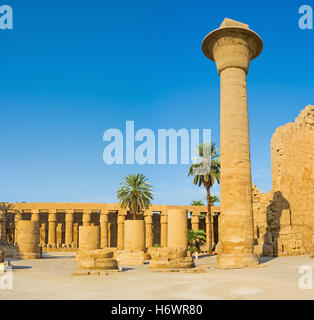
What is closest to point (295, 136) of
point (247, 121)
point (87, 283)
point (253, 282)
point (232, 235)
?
point (247, 121)

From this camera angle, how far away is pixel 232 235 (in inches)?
650

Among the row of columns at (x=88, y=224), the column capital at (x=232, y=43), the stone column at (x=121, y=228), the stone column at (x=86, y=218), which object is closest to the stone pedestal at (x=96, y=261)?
the column capital at (x=232, y=43)

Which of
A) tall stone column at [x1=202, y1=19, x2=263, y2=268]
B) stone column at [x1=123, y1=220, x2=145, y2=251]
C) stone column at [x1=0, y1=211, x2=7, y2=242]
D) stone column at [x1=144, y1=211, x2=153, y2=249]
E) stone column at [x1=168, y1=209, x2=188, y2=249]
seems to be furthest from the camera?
stone column at [x1=144, y1=211, x2=153, y2=249]

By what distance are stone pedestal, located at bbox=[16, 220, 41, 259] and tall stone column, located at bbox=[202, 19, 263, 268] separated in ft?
47.5

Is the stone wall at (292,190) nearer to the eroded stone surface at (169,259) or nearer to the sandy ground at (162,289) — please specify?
the eroded stone surface at (169,259)

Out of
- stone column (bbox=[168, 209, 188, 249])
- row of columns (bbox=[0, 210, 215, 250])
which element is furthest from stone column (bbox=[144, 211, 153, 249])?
stone column (bbox=[168, 209, 188, 249])

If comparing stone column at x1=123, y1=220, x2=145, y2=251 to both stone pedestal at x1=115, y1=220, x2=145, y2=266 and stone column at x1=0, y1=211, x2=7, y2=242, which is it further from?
stone column at x1=0, y1=211, x2=7, y2=242

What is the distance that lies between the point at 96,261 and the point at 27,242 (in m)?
13.1

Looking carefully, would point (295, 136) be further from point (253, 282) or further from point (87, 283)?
point (87, 283)

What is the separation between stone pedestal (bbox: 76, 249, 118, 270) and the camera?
14531 mm

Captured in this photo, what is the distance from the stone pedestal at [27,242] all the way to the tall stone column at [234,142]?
14477mm

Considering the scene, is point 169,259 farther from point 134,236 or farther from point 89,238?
point 89,238

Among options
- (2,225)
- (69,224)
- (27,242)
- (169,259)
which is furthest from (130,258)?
(2,225)
